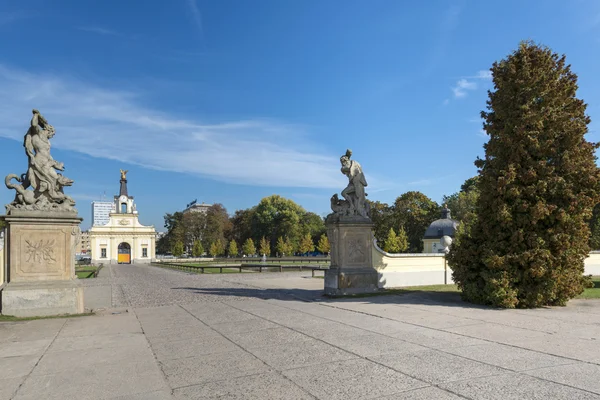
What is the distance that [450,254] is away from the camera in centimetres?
1302

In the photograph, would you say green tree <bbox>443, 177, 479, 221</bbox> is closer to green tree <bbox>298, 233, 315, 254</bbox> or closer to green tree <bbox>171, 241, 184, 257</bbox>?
green tree <bbox>298, 233, 315, 254</bbox>

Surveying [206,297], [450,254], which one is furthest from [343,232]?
[206,297]

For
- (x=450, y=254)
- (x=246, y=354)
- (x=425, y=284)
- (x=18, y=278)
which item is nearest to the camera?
(x=246, y=354)

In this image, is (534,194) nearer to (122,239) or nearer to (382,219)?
(382,219)

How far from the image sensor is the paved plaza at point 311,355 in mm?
4750

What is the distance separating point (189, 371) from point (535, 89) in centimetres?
1106

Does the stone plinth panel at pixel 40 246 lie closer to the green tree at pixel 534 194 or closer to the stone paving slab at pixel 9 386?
the stone paving slab at pixel 9 386

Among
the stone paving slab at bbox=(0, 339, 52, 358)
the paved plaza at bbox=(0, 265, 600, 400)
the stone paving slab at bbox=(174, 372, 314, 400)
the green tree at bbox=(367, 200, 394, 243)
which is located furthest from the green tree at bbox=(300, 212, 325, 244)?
Result: the stone paving slab at bbox=(174, 372, 314, 400)

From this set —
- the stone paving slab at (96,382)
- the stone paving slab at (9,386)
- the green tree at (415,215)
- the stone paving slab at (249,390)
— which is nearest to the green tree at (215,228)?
the green tree at (415,215)

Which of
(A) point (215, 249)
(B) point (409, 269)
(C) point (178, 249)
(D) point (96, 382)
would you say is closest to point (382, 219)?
(A) point (215, 249)

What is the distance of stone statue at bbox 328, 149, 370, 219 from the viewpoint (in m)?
14.8

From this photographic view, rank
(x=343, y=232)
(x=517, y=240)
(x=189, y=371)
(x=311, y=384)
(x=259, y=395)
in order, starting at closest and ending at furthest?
(x=259, y=395) < (x=311, y=384) < (x=189, y=371) < (x=517, y=240) < (x=343, y=232)

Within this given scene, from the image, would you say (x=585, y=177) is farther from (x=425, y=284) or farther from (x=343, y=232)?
(x=425, y=284)

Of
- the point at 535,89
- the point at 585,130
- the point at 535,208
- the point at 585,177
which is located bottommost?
the point at 535,208
